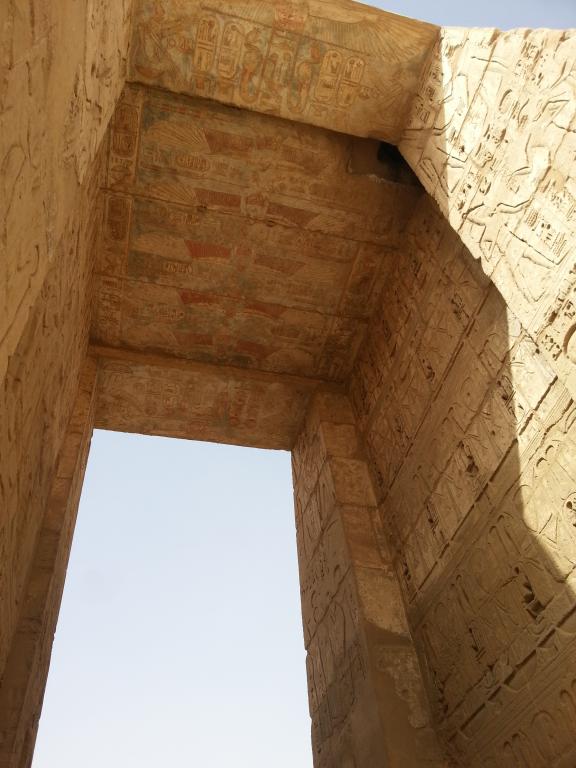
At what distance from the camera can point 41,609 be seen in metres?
4.22

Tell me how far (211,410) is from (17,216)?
4.86 m

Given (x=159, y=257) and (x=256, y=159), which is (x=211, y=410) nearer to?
(x=159, y=257)

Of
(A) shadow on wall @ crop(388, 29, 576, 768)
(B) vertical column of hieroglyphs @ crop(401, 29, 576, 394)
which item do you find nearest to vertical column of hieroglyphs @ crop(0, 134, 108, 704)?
(B) vertical column of hieroglyphs @ crop(401, 29, 576, 394)

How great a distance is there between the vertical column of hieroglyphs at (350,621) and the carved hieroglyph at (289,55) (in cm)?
305

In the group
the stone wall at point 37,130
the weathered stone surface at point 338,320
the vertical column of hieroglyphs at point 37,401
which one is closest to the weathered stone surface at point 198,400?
the weathered stone surface at point 338,320

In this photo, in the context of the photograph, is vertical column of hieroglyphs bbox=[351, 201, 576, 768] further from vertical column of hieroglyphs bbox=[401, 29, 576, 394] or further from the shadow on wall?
vertical column of hieroglyphs bbox=[401, 29, 576, 394]

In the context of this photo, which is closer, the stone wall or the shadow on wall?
the stone wall

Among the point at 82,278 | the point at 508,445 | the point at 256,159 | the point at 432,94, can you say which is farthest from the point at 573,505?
the point at 82,278

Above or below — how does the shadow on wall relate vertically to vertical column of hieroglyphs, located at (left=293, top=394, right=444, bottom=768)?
above

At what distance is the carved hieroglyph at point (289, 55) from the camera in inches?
174

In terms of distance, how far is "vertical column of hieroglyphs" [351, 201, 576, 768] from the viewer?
3.23 m

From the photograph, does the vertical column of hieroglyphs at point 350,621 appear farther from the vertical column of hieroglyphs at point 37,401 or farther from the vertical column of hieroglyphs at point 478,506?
the vertical column of hieroglyphs at point 37,401

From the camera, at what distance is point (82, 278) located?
510 cm

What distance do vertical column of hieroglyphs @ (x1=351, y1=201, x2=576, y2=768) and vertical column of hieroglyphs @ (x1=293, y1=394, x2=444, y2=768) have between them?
0.53 feet
